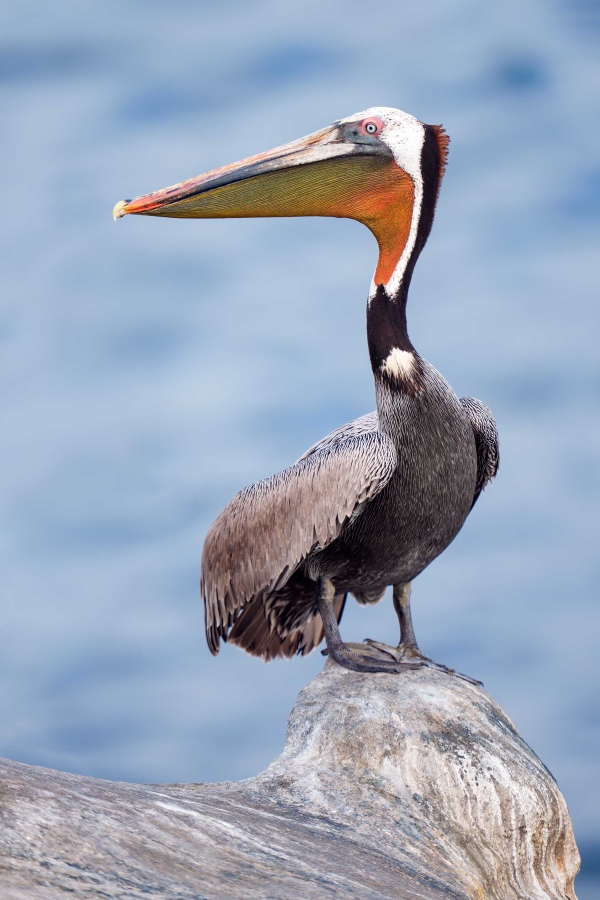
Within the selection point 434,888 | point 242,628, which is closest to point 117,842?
point 434,888

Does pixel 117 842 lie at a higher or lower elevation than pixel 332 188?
lower

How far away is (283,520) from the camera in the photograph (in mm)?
6594

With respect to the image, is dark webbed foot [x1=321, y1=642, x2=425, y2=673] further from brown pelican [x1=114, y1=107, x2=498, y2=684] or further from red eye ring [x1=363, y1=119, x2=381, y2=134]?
red eye ring [x1=363, y1=119, x2=381, y2=134]

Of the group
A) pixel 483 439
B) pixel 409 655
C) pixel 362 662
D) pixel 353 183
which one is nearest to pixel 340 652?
pixel 362 662

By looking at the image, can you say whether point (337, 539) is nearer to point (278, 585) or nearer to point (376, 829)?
point (278, 585)

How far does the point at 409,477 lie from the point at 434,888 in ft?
7.20

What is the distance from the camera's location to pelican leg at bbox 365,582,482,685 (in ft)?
22.0

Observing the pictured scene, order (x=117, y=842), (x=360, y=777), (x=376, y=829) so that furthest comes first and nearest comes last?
(x=360, y=777) < (x=376, y=829) < (x=117, y=842)

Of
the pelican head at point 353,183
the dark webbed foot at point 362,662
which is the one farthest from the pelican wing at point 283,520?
the pelican head at point 353,183

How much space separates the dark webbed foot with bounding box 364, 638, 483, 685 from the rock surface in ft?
0.46

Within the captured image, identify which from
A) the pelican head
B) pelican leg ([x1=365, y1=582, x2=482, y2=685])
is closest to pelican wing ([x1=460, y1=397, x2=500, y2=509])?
pelican leg ([x1=365, y1=582, x2=482, y2=685])

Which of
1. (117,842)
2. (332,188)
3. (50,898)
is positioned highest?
(332,188)

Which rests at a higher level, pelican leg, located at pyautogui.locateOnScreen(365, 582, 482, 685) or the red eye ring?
the red eye ring

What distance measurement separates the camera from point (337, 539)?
6.57 metres
